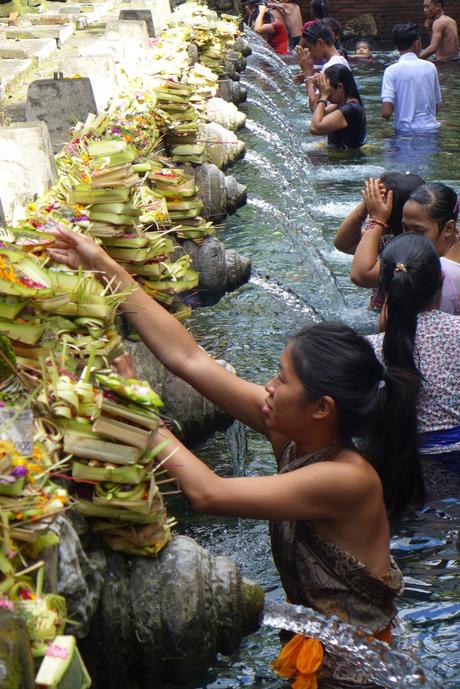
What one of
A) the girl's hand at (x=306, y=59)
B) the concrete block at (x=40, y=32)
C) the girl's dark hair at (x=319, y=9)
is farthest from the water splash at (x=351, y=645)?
the girl's dark hair at (x=319, y=9)

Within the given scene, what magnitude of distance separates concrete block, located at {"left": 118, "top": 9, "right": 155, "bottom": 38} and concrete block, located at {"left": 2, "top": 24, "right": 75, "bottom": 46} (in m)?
0.61

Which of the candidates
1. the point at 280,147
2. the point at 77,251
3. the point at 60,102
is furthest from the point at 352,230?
the point at 280,147

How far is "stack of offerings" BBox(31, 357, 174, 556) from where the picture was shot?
2.64 meters

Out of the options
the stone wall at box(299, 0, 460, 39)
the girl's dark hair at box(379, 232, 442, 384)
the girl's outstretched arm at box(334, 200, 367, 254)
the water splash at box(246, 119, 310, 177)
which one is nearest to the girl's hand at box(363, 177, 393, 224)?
the girl's outstretched arm at box(334, 200, 367, 254)

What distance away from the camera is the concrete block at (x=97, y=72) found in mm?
6395

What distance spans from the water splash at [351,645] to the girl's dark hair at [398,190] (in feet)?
8.33

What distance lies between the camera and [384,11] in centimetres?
2108

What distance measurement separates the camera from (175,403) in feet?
14.6

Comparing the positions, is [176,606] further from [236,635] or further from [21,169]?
[21,169]

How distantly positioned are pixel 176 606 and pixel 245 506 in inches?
12.3

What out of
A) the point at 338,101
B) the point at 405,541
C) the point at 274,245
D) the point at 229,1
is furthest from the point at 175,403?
the point at 229,1

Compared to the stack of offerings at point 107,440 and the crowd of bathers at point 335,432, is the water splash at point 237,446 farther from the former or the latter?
the stack of offerings at point 107,440

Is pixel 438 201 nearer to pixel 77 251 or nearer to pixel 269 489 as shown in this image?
pixel 77 251

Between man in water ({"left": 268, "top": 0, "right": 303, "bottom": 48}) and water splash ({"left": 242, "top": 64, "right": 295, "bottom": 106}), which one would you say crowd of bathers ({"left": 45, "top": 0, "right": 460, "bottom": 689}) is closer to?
water splash ({"left": 242, "top": 64, "right": 295, "bottom": 106})
